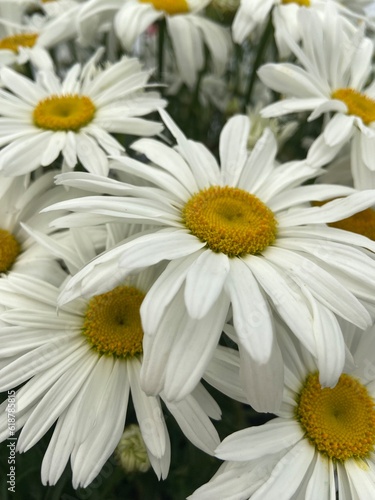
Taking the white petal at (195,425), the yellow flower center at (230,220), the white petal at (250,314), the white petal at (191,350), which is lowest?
the white petal at (195,425)

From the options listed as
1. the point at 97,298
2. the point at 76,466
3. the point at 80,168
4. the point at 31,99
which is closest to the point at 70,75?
the point at 31,99

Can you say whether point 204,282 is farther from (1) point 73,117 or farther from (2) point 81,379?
(1) point 73,117

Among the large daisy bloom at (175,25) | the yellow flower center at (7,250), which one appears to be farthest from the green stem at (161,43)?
the yellow flower center at (7,250)

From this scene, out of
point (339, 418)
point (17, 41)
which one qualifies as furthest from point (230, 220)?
point (17, 41)

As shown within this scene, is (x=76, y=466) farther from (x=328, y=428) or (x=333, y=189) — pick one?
(x=333, y=189)

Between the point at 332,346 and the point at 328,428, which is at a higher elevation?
the point at 332,346

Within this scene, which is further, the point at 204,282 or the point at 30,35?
the point at 30,35

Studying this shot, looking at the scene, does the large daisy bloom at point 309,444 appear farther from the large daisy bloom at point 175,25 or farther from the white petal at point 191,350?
the large daisy bloom at point 175,25
